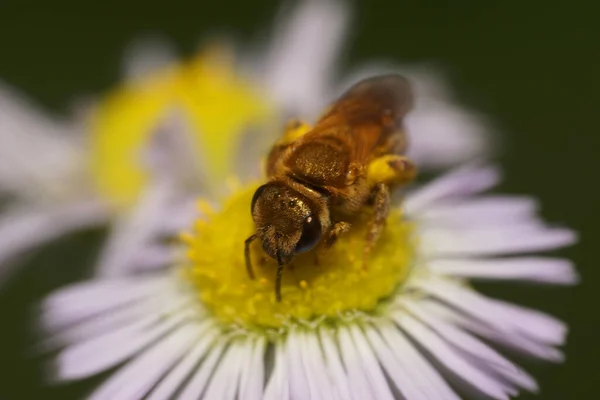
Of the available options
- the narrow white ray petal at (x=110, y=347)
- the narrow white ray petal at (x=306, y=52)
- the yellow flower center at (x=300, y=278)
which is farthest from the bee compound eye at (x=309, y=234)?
the narrow white ray petal at (x=306, y=52)

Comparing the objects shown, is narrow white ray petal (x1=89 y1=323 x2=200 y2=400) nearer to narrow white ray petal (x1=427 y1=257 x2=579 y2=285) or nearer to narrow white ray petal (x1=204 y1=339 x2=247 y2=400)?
narrow white ray petal (x1=204 y1=339 x2=247 y2=400)

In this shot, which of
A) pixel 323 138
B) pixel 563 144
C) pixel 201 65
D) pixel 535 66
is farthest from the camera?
pixel 535 66

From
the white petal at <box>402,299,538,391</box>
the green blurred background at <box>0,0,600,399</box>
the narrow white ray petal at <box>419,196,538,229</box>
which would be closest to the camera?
the white petal at <box>402,299,538,391</box>

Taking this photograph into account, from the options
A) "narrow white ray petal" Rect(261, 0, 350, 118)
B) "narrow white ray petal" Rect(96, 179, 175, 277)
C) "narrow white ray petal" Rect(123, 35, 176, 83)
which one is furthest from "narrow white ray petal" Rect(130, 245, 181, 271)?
"narrow white ray petal" Rect(123, 35, 176, 83)

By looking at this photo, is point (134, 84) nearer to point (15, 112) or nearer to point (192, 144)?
point (15, 112)

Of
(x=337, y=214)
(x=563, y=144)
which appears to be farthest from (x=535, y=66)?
(x=337, y=214)

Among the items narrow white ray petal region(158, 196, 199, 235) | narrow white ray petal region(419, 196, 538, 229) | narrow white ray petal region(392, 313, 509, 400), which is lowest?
narrow white ray petal region(392, 313, 509, 400)
